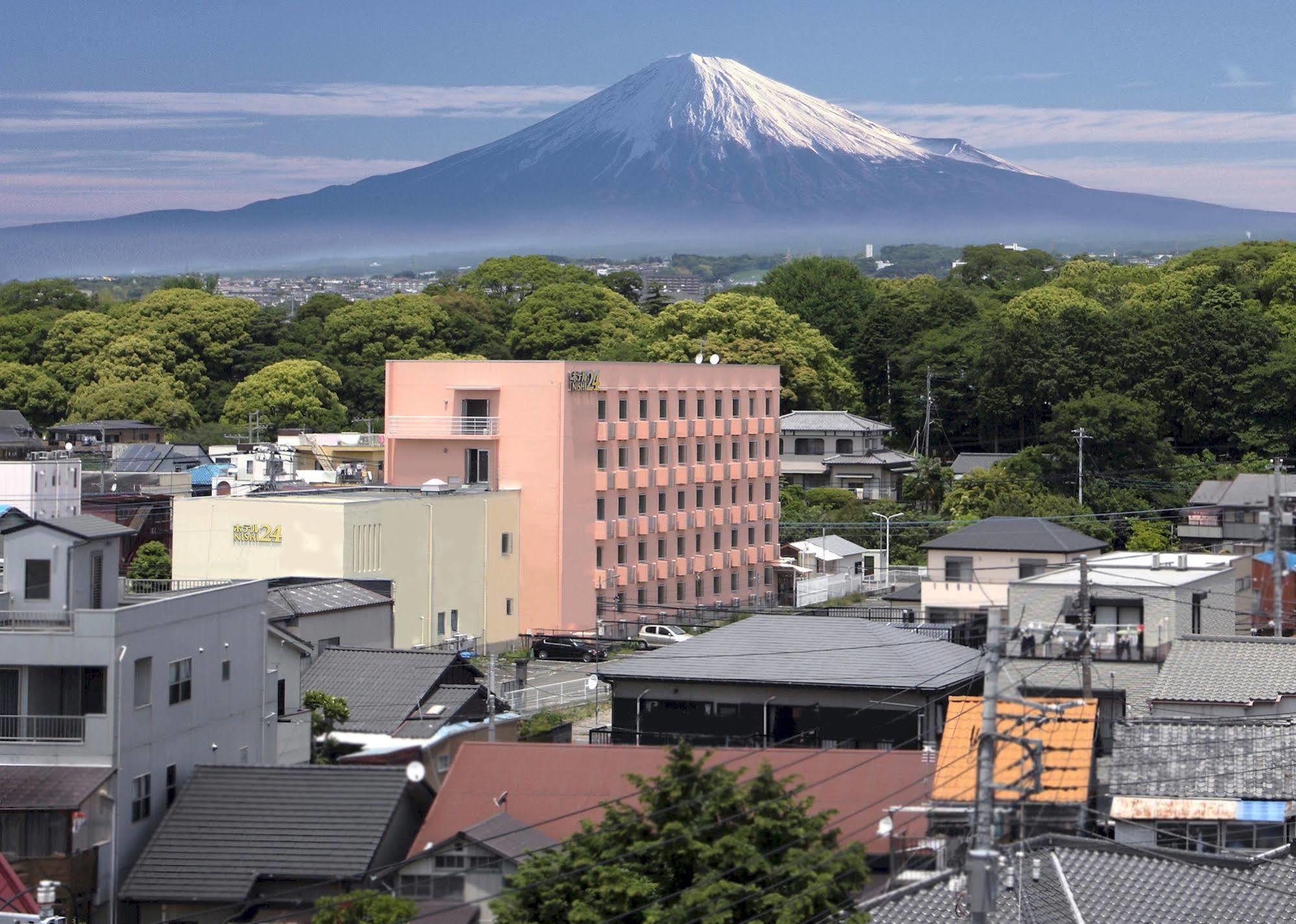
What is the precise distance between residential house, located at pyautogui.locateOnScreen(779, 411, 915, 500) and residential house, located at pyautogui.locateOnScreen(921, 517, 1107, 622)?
2057 centimetres

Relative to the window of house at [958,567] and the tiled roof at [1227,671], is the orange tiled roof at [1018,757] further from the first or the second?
the window of house at [958,567]

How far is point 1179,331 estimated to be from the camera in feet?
188

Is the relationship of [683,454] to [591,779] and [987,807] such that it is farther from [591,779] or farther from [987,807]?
[987,807]

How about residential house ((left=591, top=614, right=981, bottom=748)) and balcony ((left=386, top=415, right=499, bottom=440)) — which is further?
balcony ((left=386, top=415, right=499, bottom=440))

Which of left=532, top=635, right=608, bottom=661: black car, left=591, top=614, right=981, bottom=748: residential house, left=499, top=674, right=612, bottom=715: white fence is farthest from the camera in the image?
left=532, top=635, right=608, bottom=661: black car

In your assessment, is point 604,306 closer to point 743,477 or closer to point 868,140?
point 743,477

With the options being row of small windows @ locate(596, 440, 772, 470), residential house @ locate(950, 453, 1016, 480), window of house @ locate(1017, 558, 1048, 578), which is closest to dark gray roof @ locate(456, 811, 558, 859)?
window of house @ locate(1017, 558, 1048, 578)

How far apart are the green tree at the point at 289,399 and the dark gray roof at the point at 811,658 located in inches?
1728

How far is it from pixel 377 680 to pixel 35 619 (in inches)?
236

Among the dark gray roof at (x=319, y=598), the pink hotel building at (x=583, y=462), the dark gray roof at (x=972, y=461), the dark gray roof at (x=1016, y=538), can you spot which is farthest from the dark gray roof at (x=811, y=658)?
the dark gray roof at (x=972, y=461)

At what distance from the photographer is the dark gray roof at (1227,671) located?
20406 millimetres

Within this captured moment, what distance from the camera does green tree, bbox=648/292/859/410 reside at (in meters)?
64.5

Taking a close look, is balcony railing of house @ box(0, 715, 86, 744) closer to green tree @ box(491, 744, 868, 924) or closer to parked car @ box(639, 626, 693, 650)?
green tree @ box(491, 744, 868, 924)

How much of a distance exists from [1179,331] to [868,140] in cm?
12077
